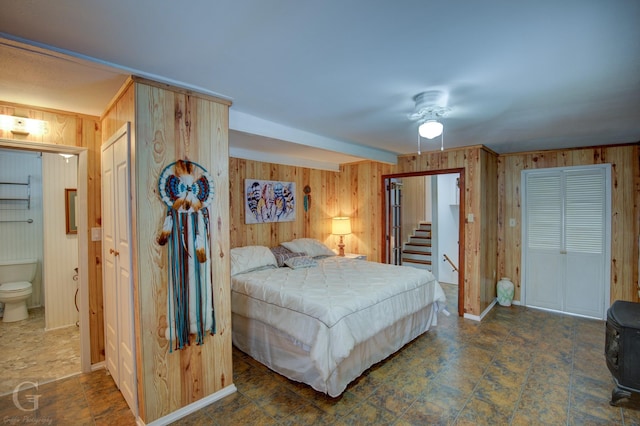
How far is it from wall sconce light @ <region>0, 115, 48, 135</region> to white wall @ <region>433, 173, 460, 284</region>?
589 centimetres

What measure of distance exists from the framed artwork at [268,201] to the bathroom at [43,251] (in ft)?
7.37

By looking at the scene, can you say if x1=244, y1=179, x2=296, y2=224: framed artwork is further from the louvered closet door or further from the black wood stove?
the black wood stove

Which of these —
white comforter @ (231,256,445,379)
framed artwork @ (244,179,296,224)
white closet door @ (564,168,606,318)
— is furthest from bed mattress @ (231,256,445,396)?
white closet door @ (564,168,606,318)

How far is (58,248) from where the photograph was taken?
380 centimetres

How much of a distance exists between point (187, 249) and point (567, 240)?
493cm

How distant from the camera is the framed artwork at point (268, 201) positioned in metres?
4.18

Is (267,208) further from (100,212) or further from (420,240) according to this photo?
(420,240)

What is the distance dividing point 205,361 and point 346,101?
2.25 m

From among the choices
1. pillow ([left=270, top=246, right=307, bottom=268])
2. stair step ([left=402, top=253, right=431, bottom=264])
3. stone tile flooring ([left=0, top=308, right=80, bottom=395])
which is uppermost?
pillow ([left=270, top=246, right=307, bottom=268])

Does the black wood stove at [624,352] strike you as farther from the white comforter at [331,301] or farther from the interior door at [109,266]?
the interior door at [109,266]

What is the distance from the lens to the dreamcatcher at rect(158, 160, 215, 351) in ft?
6.55

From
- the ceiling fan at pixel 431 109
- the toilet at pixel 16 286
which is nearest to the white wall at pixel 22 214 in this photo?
the toilet at pixel 16 286

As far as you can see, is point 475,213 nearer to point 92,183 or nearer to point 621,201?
point 621,201

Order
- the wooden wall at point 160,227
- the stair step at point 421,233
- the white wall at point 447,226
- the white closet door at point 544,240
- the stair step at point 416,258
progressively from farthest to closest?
the stair step at point 421,233 < the stair step at point 416,258 < the white wall at point 447,226 < the white closet door at point 544,240 < the wooden wall at point 160,227
